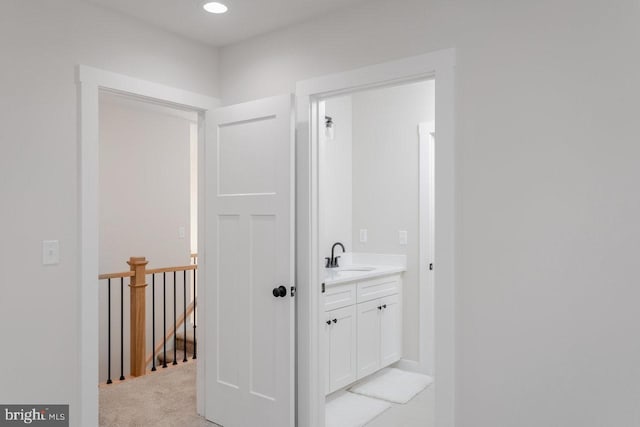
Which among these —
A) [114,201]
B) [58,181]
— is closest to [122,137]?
[114,201]

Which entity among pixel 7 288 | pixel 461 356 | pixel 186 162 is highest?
pixel 186 162

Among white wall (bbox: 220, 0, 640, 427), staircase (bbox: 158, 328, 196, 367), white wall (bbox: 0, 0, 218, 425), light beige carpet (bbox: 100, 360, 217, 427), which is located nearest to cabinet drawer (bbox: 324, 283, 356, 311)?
light beige carpet (bbox: 100, 360, 217, 427)

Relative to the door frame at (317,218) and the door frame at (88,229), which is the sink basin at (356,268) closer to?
the door frame at (317,218)

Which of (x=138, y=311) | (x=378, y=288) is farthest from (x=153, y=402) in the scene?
(x=378, y=288)

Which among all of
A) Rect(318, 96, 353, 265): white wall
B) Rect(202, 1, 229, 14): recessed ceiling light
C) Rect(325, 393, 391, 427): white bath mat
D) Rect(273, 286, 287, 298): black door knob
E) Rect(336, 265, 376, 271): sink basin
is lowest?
Rect(325, 393, 391, 427): white bath mat

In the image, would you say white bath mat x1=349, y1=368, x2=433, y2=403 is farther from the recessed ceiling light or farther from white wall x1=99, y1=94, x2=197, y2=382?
the recessed ceiling light

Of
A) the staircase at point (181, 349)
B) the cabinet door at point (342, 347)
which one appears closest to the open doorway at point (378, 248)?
the cabinet door at point (342, 347)

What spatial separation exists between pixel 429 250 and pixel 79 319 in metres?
2.77

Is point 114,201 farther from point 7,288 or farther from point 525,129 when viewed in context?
point 525,129

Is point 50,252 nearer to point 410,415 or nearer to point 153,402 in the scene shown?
point 153,402

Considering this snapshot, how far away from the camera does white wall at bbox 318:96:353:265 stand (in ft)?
13.6

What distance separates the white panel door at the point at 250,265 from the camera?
265cm

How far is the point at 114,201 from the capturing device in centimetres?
483

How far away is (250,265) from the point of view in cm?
282
